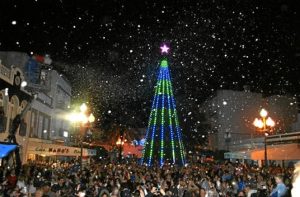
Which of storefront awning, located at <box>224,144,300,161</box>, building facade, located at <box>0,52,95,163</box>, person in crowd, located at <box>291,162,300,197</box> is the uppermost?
building facade, located at <box>0,52,95,163</box>

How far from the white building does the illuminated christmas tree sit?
1945cm

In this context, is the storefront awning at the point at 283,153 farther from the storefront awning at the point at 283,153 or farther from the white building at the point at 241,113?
the white building at the point at 241,113

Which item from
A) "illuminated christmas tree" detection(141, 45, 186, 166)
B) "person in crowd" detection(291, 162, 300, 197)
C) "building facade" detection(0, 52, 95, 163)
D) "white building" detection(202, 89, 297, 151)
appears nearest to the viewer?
"person in crowd" detection(291, 162, 300, 197)

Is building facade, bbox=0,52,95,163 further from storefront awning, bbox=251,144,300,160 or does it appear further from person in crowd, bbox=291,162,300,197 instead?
person in crowd, bbox=291,162,300,197

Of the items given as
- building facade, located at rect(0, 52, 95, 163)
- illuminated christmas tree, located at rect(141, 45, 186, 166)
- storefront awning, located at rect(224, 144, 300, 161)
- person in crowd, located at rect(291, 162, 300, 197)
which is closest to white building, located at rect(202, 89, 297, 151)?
illuminated christmas tree, located at rect(141, 45, 186, 166)

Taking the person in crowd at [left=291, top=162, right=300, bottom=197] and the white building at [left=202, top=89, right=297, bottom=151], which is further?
the white building at [left=202, top=89, right=297, bottom=151]

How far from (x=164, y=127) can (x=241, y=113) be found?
2678 centimetres

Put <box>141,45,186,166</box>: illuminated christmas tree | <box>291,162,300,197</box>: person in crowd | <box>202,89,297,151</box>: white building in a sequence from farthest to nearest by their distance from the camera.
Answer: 1. <box>202,89,297,151</box>: white building
2. <box>141,45,186,166</box>: illuminated christmas tree
3. <box>291,162,300,197</box>: person in crowd

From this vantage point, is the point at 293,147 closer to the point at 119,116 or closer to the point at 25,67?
the point at 25,67

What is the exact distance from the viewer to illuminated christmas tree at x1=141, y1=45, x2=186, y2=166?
34.8 m

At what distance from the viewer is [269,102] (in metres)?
56.8

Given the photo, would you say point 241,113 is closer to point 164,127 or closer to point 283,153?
point 164,127

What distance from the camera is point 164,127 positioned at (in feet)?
116

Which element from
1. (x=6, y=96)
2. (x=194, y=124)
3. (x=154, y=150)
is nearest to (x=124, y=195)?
(x=6, y=96)
